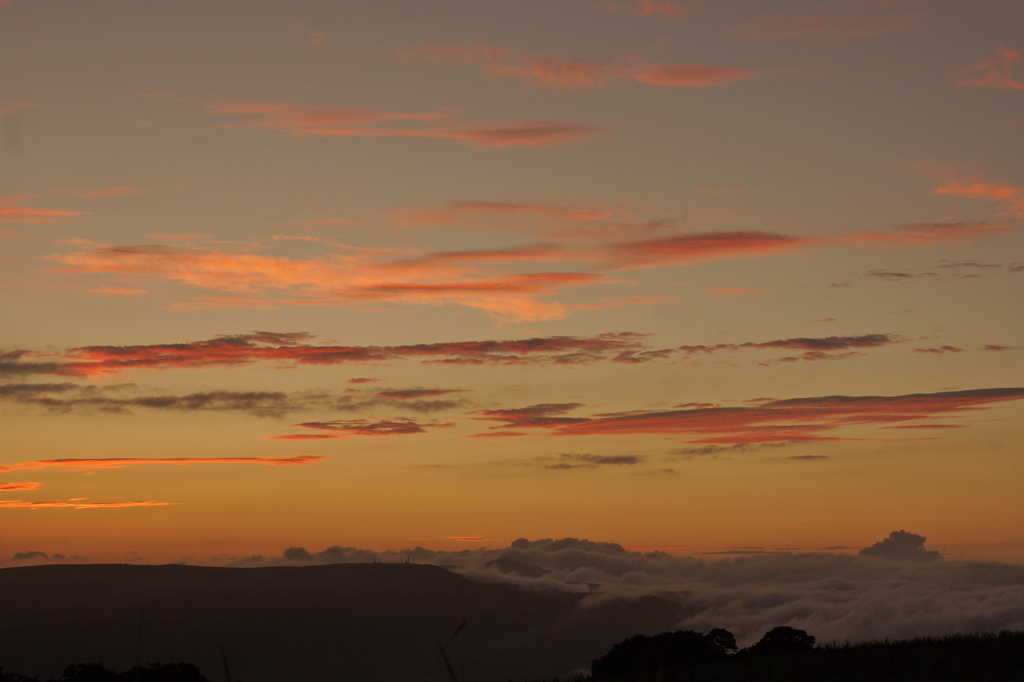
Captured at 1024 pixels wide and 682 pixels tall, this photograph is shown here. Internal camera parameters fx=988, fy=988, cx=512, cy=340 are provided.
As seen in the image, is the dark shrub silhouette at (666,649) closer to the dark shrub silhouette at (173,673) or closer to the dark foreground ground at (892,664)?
Answer: the dark shrub silhouette at (173,673)

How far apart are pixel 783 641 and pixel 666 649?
38.2 feet

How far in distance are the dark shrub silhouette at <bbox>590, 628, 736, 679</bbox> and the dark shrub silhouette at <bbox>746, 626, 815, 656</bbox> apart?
436 cm

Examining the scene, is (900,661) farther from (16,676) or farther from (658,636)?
(658,636)

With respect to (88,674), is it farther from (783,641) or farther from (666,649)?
(783,641)

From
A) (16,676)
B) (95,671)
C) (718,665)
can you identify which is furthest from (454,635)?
→ (95,671)

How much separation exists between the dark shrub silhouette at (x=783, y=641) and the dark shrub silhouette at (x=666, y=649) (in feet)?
14.3

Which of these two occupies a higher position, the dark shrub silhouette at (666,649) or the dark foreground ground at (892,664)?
the dark shrub silhouette at (666,649)

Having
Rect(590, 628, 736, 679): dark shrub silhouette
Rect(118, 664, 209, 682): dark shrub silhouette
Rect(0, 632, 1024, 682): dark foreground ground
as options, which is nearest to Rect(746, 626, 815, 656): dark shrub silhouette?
Rect(590, 628, 736, 679): dark shrub silhouette

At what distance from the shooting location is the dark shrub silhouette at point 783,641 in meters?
85.2

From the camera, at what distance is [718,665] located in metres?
44.5

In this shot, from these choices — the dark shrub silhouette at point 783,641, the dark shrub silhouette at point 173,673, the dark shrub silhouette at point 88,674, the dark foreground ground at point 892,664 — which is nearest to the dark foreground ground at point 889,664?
the dark foreground ground at point 892,664

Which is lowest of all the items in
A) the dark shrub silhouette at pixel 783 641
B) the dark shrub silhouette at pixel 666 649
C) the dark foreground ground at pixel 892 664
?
the dark foreground ground at pixel 892 664

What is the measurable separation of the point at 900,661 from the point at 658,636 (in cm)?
7466

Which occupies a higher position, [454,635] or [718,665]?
[718,665]
